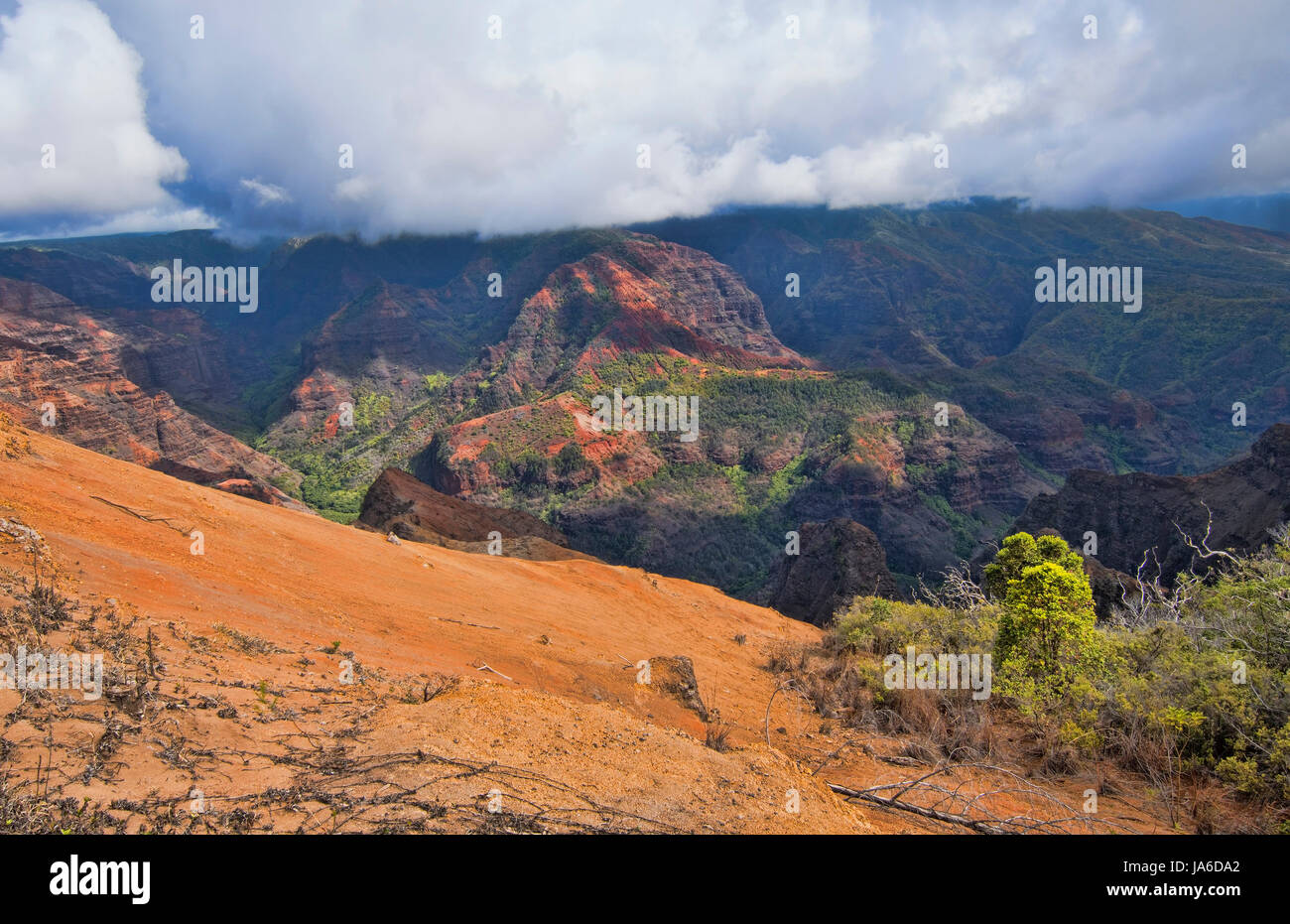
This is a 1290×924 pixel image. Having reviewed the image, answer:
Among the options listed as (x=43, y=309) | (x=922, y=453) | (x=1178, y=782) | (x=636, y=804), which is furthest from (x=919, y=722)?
(x=43, y=309)

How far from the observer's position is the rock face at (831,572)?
3534 centimetres

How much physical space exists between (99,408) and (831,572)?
57.7 meters

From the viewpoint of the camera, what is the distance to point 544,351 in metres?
101

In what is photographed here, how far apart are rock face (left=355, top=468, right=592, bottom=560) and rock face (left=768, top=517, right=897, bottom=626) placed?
1329cm

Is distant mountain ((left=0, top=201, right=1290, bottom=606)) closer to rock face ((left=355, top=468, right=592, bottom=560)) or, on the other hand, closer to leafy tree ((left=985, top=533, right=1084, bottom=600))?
rock face ((left=355, top=468, right=592, bottom=560))

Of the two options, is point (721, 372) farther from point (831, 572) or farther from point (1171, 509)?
point (1171, 509)

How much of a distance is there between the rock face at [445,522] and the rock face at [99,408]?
1770 centimetres

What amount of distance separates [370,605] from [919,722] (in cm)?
1000

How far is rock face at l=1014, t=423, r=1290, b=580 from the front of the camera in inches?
1353

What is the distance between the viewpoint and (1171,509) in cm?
4022
